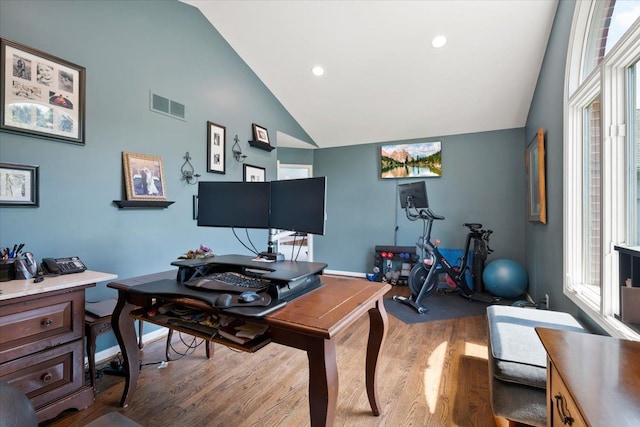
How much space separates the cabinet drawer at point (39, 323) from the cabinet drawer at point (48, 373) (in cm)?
4

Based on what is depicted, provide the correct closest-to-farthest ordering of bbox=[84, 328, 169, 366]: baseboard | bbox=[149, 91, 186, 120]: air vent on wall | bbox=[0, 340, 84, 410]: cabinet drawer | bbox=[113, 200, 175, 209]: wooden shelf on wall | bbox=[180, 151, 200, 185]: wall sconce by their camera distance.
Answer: bbox=[0, 340, 84, 410]: cabinet drawer < bbox=[84, 328, 169, 366]: baseboard < bbox=[113, 200, 175, 209]: wooden shelf on wall < bbox=[149, 91, 186, 120]: air vent on wall < bbox=[180, 151, 200, 185]: wall sconce

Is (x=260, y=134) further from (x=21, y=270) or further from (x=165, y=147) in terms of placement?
(x=21, y=270)

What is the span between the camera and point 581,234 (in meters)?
2.32

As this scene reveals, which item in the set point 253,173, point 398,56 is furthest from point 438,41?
point 253,173

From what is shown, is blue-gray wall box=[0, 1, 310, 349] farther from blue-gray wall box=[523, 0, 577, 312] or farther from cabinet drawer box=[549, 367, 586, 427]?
blue-gray wall box=[523, 0, 577, 312]

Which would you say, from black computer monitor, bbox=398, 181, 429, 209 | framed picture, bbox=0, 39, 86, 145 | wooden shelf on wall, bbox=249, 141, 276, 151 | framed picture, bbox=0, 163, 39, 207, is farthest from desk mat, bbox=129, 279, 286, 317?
black computer monitor, bbox=398, 181, 429, 209

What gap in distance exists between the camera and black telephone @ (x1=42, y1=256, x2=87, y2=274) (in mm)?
1870

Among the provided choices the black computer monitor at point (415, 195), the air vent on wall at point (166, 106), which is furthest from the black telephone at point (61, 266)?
the black computer monitor at point (415, 195)

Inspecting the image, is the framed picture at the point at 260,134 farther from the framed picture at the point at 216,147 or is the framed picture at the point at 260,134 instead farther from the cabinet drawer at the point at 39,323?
the cabinet drawer at the point at 39,323

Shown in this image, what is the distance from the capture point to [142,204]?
2637 mm

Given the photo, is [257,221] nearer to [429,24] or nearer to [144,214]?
[144,214]

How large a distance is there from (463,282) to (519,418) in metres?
2.99

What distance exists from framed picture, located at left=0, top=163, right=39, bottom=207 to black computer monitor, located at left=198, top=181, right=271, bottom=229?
1131mm

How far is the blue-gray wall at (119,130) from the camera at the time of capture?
2035mm
